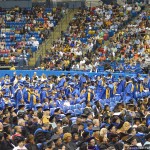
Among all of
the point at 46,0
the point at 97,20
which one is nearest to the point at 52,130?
the point at 97,20

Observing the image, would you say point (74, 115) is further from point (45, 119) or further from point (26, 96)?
point (26, 96)

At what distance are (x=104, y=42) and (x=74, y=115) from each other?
16044 mm

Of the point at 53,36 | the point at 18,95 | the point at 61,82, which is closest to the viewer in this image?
the point at 18,95

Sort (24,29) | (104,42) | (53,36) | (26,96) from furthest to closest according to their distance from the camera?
(53,36) < (24,29) < (104,42) < (26,96)

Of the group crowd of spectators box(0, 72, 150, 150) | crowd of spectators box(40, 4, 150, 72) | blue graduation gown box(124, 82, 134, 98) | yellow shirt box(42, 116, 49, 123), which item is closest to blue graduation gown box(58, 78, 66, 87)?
crowd of spectators box(0, 72, 150, 150)

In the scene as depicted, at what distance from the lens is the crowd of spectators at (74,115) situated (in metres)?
11.6

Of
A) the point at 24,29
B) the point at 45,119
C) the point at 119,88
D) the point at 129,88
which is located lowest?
the point at 119,88

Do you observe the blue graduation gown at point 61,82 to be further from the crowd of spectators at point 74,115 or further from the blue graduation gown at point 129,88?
the blue graduation gown at point 129,88

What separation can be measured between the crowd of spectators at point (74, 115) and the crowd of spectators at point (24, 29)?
7154 mm

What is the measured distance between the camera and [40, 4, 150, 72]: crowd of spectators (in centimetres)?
2748

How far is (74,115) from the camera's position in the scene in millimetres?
15586

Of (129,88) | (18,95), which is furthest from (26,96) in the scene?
(129,88)

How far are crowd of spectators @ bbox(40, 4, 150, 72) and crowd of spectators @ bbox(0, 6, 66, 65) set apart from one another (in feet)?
4.09

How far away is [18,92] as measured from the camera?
20047mm
